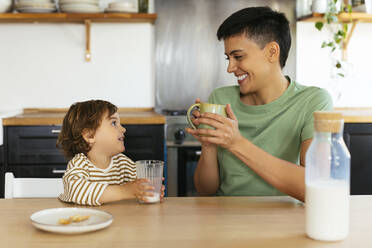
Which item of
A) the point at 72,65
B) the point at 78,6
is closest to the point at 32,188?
the point at 78,6

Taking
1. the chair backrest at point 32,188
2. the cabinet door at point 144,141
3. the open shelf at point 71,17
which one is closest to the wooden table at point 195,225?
the chair backrest at point 32,188

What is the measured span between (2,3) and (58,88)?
27.5 inches

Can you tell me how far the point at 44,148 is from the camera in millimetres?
3178

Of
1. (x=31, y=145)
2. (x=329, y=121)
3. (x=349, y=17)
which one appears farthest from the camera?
(x=349, y=17)

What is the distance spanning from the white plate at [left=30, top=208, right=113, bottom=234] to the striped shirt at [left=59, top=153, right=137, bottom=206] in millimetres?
132

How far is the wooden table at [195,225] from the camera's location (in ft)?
3.54

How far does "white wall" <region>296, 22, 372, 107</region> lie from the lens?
3865 millimetres

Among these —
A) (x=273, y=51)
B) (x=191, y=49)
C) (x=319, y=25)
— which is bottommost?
(x=273, y=51)

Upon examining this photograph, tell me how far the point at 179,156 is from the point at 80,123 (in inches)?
65.0

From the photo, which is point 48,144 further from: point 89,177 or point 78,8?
point 89,177

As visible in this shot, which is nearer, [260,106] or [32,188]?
[32,188]

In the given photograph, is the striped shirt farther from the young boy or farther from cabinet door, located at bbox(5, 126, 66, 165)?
cabinet door, located at bbox(5, 126, 66, 165)

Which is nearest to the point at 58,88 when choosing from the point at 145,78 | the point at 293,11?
the point at 145,78

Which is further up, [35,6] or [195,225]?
[35,6]
